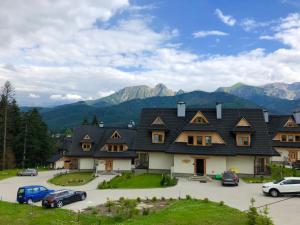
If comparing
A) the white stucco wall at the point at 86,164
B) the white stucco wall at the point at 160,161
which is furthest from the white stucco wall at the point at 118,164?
the white stucco wall at the point at 160,161

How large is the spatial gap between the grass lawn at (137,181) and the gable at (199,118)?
8.68 m

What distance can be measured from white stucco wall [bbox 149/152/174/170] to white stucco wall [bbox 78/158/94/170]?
19.9 meters

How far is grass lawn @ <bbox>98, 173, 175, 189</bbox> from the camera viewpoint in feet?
124

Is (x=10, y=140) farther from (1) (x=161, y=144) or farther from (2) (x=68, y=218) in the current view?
(2) (x=68, y=218)

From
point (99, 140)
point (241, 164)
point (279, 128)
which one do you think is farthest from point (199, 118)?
point (99, 140)

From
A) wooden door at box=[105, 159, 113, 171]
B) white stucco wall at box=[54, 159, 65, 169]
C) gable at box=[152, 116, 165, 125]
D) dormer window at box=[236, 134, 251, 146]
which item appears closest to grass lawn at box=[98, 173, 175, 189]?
gable at box=[152, 116, 165, 125]

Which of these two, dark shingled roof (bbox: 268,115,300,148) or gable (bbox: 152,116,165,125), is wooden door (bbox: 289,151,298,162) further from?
gable (bbox: 152,116,165,125)

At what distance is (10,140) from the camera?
85438mm

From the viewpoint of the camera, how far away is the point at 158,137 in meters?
47.4

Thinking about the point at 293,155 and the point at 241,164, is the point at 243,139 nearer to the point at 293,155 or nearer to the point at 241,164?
the point at 241,164

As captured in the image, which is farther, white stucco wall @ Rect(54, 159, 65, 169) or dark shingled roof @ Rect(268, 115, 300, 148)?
white stucco wall @ Rect(54, 159, 65, 169)

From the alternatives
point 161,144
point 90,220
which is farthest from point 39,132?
point 90,220

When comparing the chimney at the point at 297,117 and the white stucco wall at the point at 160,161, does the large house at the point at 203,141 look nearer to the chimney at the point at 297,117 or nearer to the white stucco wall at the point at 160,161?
the white stucco wall at the point at 160,161

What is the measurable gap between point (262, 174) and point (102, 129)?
1357 inches
